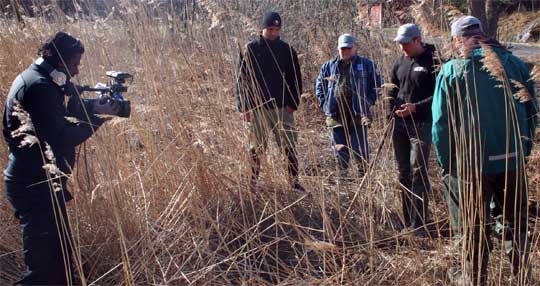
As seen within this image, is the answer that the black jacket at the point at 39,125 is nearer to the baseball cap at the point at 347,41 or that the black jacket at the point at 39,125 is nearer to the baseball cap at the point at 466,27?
the baseball cap at the point at 466,27

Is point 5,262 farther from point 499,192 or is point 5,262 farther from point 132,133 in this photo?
point 499,192

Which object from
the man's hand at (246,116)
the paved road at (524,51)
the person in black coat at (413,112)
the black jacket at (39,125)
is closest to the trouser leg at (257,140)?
the man's hand at (246,116)

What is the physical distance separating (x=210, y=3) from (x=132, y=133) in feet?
3.21

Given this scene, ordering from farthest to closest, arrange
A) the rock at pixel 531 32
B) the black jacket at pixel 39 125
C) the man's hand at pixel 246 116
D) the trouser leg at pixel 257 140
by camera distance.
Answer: the rock at pixel 531 32 → the man's hand at pixel 246 116 → the trouser leg at pixel 257 140 → the black jacket at pixel 39 125

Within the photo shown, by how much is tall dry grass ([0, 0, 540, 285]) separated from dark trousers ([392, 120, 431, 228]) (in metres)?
0.09

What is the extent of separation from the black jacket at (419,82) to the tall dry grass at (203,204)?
317mm

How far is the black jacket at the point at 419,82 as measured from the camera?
3350mm

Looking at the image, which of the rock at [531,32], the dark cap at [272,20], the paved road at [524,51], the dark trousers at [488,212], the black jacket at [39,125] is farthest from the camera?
the rock at [531,32]

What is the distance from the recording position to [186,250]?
2867 mm

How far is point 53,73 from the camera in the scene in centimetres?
261

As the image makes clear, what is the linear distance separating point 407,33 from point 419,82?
12.5 inches

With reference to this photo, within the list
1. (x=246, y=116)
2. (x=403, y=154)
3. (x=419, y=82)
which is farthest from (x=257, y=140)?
(x=419, y=82)

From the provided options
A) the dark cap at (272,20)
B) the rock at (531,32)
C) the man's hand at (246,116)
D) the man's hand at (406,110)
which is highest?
the dark cap at (272,20)

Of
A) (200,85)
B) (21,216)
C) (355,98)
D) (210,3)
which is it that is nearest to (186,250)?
(21,216)
